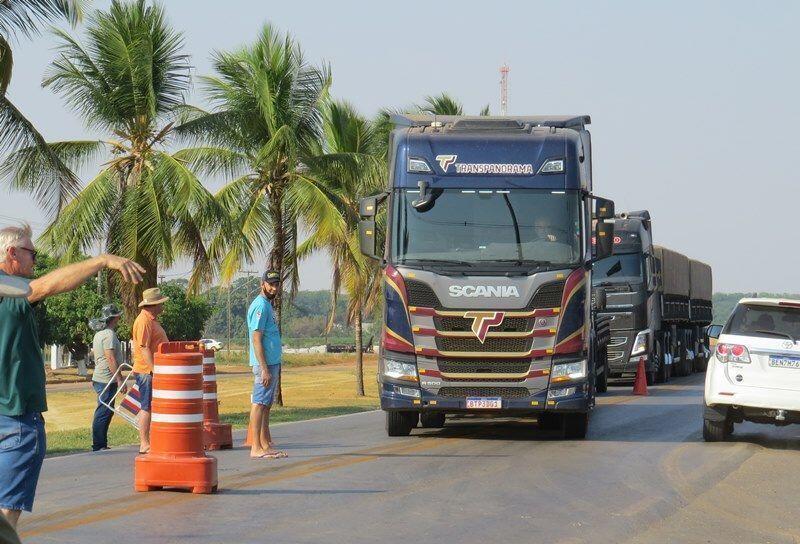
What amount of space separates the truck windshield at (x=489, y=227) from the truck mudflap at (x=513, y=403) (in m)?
1.62

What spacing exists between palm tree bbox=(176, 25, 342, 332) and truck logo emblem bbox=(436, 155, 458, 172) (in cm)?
1141

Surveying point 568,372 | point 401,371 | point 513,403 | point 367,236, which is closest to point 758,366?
point 568,372

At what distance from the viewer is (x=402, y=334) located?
1541cm

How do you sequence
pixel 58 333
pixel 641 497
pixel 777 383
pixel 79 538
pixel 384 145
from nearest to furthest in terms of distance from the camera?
1. pixel 79 538
2. pixel 641 497
3. pixel 777 383
4. pixel 384 145
5. pixel 58 333

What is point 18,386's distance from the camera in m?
6.74

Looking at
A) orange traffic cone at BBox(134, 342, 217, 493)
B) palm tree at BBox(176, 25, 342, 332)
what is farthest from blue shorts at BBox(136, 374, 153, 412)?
palm tree at BBox(176, 25, 342, 332)

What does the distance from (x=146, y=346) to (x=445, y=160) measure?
4.42m

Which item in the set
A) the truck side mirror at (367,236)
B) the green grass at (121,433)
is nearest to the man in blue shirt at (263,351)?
the truck side mirror at (367,236)

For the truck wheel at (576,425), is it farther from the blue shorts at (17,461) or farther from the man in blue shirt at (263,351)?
the blue shorts at (17,461)

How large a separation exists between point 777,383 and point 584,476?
12.7ft

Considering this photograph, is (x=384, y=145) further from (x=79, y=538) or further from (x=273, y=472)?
(x=79, y=538)

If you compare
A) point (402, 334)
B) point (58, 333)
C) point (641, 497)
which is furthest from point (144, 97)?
point (58, 333)

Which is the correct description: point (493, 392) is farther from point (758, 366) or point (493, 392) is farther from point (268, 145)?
point (268, 145)

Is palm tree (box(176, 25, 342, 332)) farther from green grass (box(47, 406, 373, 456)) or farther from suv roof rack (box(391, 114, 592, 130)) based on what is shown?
suv roof rack (box(391, 114, 592, 130))
